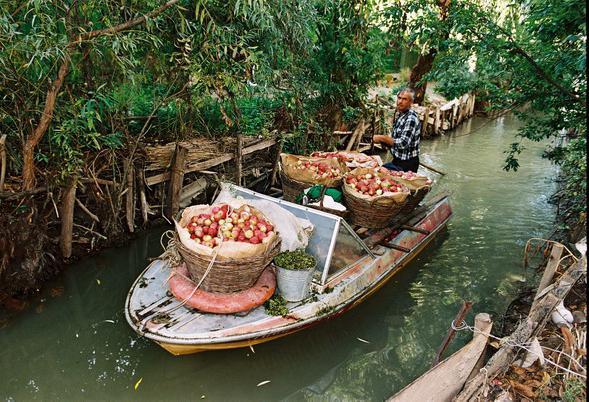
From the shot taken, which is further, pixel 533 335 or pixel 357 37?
pixel 357 37

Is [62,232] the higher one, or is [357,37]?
[357,37]

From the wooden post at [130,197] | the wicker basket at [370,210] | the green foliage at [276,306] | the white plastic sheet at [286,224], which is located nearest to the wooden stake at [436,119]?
the wicker basket at [370,210]

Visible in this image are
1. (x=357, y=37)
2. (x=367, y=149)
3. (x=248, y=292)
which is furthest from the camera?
(x=367, y=149)

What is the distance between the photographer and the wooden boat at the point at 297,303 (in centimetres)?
398

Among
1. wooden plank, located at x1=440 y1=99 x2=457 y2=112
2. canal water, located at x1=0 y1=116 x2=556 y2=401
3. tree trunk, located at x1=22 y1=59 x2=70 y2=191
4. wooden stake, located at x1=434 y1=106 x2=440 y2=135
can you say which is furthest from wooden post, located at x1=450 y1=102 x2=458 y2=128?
tree trunk, located at x1=22 y1=59 x2=70 y2=191

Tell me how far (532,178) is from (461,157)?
2.42 metres

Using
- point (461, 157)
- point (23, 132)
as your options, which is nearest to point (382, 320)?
point (23, 132)

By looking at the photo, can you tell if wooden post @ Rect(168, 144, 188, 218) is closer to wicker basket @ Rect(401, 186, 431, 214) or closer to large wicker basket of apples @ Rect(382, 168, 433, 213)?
large wicker basket of apples @ Rect(382, 168, 433, 213)

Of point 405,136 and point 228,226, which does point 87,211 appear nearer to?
point 228,226

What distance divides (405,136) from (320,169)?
5.18 feet

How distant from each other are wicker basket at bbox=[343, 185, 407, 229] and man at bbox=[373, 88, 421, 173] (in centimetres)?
156

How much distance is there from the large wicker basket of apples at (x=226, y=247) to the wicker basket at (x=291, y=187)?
1636 mm

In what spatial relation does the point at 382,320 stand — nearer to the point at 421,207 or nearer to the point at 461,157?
the point at 421,207

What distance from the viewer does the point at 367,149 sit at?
1249 cm
